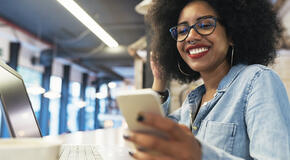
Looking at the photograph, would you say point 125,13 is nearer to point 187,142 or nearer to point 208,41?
point 208,41

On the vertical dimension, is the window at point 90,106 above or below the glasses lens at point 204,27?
below

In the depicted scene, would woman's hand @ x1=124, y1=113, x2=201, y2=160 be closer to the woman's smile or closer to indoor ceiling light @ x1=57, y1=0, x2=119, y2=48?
the woman's smile

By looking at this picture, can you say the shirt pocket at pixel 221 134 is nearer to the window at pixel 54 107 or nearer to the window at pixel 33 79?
the window at pixel 33 79

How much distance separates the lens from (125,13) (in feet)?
20.2

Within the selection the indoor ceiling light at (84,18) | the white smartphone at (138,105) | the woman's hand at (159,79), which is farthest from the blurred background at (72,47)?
the white smartphone at (138,105)

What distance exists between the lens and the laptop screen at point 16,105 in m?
0.79

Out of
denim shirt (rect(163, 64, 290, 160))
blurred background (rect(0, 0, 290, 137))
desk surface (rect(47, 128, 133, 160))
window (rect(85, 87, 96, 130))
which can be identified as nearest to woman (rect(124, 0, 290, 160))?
denim shirt (rect(163, 64, 290, 160))

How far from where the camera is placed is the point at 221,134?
928mm

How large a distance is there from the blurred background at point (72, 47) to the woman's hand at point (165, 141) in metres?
2.00

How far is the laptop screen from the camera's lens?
0.79 m

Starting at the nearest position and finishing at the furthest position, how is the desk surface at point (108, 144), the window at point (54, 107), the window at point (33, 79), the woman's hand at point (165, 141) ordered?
the woman's hand at point (165, 141) → the desk surface at point (108, 144) → the window at point (33, 79) → the window at point (54, 107)

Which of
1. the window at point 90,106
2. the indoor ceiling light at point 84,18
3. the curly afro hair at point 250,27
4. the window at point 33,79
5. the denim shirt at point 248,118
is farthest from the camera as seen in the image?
the window at point 90,106

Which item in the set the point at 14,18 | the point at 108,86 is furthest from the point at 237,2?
the point at 108,86

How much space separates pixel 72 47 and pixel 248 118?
8.68 m
